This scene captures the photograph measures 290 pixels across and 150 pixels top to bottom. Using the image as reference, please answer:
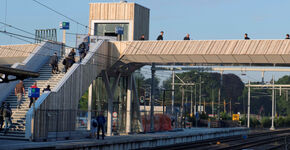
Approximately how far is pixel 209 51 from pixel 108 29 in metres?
11.2

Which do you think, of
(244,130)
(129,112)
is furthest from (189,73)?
(129,112)

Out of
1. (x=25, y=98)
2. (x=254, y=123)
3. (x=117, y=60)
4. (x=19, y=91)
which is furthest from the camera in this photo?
(x=254, y=123)

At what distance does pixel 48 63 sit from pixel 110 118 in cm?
575

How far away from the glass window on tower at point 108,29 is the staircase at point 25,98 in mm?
7287

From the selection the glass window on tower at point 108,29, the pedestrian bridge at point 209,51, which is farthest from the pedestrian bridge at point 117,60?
the glass window on tower at point 108,29

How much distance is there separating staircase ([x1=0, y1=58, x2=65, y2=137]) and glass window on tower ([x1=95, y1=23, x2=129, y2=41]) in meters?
7.29

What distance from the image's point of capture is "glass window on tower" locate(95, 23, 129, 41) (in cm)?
4075

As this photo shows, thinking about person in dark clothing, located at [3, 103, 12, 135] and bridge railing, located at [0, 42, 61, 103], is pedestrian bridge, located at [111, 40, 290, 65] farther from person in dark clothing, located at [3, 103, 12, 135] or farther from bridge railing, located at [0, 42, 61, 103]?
person in dark clothing, located at [3, 103, 12, 135]

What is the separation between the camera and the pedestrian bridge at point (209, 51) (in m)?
31.5

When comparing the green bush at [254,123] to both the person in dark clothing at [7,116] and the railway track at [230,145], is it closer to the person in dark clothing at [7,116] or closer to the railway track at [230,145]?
the railway track at [230,145]

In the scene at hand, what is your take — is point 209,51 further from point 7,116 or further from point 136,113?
point 7,116

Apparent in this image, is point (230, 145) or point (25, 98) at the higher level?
point (25, 98)

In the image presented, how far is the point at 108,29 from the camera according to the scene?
41.0m

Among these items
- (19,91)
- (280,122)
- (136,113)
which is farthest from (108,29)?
(280,122)
